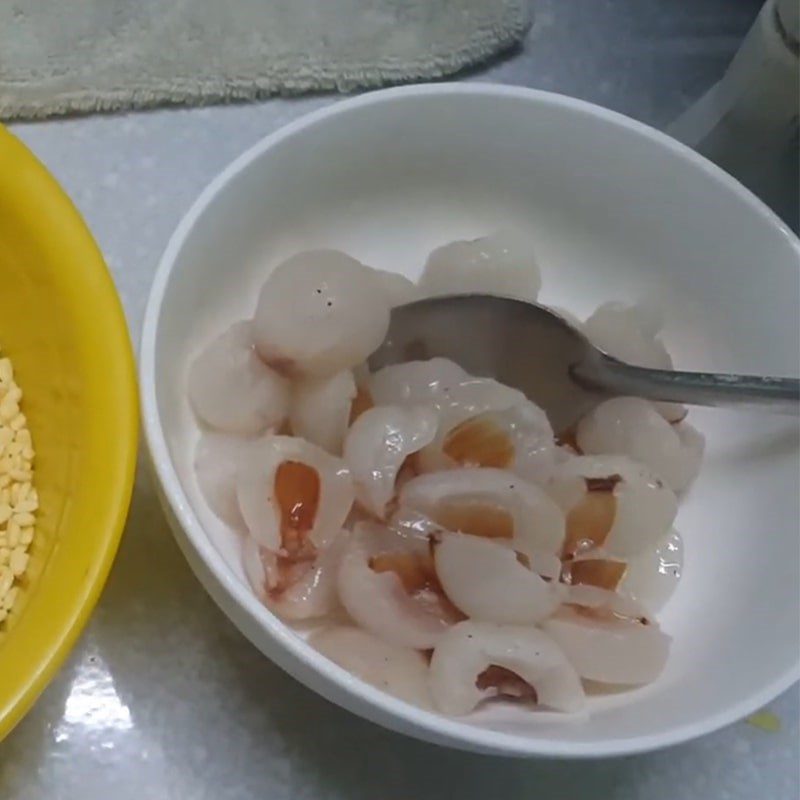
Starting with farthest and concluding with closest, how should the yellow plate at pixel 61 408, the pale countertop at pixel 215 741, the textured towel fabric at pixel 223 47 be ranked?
the textured towel fabric at pixel 223 47, the pale countertop at pixel 215 741, the yellow plate at pixel 61 408

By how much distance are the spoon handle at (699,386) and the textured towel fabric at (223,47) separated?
0.27 meters

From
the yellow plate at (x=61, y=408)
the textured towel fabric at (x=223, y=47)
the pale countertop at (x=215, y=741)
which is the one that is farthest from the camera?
the textured towel fabric at (x=223, y=47)

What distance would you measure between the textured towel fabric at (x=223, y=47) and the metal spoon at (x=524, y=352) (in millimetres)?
222

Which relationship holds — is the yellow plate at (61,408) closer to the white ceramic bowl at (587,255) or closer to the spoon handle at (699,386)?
the white ceramic bowl at (587,255)

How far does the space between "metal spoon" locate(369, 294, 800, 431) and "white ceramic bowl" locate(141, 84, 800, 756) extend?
0.22 feet

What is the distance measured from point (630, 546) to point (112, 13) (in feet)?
1.54

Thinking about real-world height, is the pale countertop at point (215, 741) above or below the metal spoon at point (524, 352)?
below

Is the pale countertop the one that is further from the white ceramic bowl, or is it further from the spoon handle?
the spoon handle

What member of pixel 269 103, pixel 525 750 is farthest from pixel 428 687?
pixel 269 103

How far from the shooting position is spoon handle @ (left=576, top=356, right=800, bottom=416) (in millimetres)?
568

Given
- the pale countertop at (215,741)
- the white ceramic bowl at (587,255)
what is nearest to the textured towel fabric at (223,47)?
the white ceramic bowl at (587,255)

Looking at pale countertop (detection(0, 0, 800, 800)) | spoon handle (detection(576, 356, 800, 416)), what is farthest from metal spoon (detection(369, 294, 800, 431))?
pale countertop (detection(0, 0, 800, 800))

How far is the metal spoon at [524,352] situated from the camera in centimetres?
59

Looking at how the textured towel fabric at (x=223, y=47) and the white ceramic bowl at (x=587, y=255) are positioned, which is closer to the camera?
the white ceramic bowl at (x=587, y=255)
